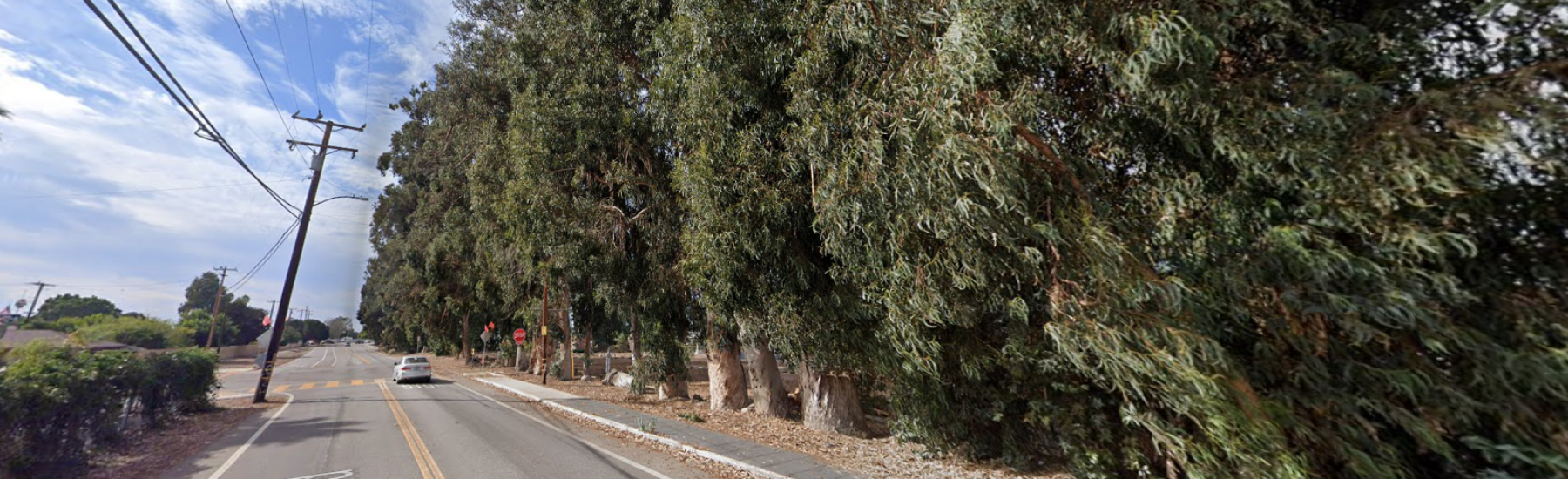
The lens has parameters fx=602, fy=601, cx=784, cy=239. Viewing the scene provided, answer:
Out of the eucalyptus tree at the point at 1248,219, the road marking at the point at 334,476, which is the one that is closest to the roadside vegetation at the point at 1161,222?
the eucalyptus tree at the point at 1248,219

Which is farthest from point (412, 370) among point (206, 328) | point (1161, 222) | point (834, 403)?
point (206, 328)

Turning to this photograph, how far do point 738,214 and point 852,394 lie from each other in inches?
189

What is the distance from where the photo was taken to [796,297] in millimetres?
9078

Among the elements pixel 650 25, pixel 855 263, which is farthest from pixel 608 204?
pixel 855 263

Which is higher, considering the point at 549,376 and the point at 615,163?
the point at 615,163

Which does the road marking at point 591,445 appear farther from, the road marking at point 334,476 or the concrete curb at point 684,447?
the road marking at point 334,476

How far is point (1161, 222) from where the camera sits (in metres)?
4.85

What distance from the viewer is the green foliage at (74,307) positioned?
59.3 m

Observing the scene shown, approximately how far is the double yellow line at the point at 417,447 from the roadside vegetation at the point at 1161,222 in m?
4.53

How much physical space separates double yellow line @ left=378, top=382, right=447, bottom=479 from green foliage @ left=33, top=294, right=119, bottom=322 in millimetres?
71500

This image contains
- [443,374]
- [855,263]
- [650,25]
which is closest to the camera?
[855,263]

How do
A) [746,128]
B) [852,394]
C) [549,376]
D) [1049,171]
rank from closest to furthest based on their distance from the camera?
1. [1049,171]
2. [746,128]
3. [852,394]
4. [549,376]

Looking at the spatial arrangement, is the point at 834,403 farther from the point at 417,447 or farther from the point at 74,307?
the point at 74,307

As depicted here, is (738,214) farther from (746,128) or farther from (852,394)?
(852,394)
